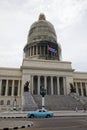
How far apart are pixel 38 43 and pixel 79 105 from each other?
3659cm

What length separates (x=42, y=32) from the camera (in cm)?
7481

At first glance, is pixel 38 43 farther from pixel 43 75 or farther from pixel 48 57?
pixel 43 75

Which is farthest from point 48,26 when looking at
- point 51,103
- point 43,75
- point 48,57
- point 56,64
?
point 51,103

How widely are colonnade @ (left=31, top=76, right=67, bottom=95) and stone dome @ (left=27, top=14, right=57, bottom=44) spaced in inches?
792

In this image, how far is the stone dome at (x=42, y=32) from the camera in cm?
7394

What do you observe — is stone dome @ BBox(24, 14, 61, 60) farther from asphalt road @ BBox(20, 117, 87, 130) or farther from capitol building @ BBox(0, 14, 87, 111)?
asphalt road @ BBox(20, 117, 87, 130)

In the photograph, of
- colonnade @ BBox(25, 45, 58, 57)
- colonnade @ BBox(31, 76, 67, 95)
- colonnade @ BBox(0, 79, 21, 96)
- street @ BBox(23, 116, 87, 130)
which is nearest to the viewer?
street @ BBox(23, 116, 87, 130)

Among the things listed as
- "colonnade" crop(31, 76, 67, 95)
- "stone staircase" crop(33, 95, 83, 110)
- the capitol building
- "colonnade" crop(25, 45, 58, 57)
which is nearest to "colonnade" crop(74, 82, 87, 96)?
the capitol building

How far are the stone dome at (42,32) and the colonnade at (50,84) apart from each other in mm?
20106

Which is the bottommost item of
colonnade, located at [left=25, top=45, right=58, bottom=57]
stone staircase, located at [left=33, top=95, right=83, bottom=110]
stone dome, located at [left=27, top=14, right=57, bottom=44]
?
stone staircase, located at [left=33, top=95, right=83, bottom=110]

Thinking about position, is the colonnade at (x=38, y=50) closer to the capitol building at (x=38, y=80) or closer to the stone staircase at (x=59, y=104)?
the capitol building at (x=38, y=80)

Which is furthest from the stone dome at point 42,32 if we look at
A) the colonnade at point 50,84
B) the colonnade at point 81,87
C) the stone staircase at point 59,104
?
the stone staircase at point 59,104

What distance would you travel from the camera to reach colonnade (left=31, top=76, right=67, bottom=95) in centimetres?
5624

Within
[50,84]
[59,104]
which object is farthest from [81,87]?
[59,104]
